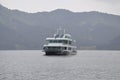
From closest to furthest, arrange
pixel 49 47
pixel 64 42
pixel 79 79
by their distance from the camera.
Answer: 1. pixel 79 79
2. pixel 49 47
3. pixel 64 42

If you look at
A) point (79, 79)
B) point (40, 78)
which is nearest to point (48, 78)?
point (40, 78)

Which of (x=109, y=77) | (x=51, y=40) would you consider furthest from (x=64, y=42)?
(x=109, y=77)

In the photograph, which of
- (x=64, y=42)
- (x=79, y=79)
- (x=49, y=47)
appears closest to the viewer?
(x=79, y=79)

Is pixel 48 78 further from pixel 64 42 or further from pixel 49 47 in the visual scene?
pixel 64 42

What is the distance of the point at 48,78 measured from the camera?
76438 millimetres

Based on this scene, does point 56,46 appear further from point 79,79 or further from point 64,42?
point 79,79

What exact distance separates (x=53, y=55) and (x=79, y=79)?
107m

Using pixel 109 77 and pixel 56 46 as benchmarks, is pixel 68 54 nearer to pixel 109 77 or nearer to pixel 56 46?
pixel 56 46

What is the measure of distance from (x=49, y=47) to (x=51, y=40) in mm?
8918

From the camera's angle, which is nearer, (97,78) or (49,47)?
(97,78)

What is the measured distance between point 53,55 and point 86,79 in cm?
10696

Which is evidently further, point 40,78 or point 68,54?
point 68,54

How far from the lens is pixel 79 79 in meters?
74.7

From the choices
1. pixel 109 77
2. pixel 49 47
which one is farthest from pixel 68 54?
pixel 109 77
